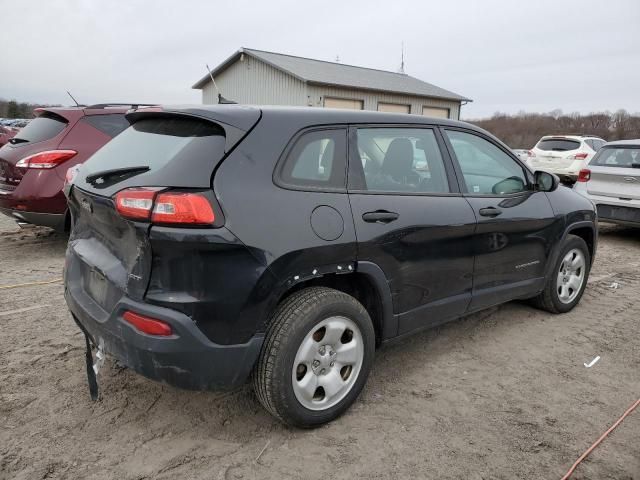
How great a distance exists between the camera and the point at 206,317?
2.19 metres

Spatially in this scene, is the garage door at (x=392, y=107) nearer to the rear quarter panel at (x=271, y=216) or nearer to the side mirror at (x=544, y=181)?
the side mirror at (x=544, y=181)

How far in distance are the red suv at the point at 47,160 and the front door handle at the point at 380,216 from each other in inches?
157

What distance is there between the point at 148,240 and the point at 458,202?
76.3 inches

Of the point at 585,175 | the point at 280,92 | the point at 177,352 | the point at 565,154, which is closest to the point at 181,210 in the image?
the point at 177,352

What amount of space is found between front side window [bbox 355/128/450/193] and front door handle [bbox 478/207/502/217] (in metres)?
0.33

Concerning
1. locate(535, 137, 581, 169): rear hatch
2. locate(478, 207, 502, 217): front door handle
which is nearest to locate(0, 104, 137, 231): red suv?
locate(478, 207, 502, 217): front door handle

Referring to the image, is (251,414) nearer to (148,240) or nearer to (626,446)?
(148,240)

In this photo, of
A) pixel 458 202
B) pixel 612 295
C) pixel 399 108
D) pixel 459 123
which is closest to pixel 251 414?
pixel 458 202

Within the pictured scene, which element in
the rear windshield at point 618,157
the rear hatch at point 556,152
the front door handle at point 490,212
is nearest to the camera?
the front door handle at point 490,212

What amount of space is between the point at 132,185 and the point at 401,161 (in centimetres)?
156

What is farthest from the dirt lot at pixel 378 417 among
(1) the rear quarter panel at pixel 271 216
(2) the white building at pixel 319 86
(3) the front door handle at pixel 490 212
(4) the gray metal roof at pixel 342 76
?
(4) the gray metal roof at pixel 342 76

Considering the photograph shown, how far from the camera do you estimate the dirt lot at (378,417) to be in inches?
92.1

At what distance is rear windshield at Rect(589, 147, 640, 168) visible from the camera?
23.8 ft

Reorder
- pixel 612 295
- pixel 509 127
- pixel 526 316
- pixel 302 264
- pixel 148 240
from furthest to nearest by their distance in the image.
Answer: pixel 509 127, pixel 612 295, pixel 526 316, pixel 302 264, pixel 148 240
